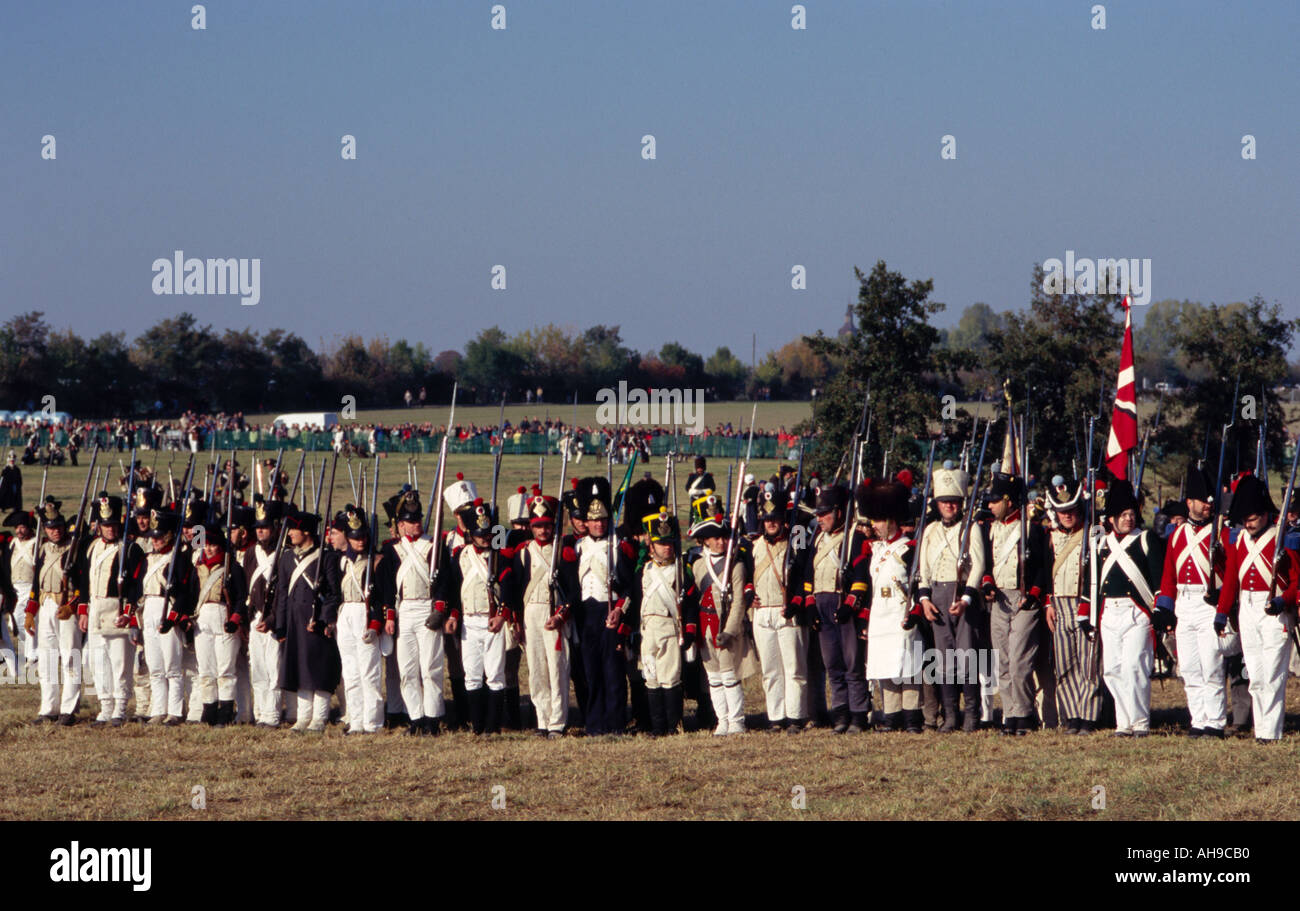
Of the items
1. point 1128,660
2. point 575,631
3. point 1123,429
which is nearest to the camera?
point 1128,660

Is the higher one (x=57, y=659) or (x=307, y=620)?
(x=307, y=620)

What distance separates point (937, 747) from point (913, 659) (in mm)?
970

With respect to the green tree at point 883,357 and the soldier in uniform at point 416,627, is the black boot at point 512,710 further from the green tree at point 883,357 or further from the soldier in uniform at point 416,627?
the green tree at point 883,357

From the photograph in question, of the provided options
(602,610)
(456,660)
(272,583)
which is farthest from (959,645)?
(272,583)

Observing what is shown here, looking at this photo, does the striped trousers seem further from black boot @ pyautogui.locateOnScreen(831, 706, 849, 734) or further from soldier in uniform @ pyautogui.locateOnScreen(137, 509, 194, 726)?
soldier in uniform @ pyautogui.locateOnScreen(137, 509, 194, 726)

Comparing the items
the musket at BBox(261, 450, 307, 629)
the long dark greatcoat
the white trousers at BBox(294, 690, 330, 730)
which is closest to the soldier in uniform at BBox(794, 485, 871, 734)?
the long dark greatcoat

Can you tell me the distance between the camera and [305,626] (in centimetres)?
1211

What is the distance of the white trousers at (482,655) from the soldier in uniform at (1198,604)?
15.7 feet

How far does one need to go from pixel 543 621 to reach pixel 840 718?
92.0 inches

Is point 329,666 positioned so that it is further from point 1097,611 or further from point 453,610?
point 1097,611

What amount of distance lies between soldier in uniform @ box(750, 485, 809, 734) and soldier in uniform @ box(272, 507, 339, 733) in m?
3.30

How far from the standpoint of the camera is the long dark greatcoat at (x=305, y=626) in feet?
39.6

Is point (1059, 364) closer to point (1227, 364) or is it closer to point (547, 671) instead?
point (1227, 364)
